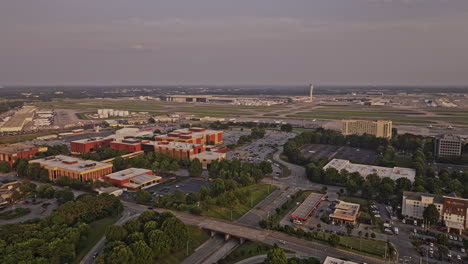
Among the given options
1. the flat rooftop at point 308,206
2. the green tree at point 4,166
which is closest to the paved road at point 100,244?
the flat rooftop at point 308,206

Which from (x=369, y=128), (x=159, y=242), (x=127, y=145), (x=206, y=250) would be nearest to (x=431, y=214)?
(x=206, y=250)

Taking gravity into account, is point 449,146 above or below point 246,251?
above

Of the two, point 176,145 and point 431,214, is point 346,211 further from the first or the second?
point 176,145

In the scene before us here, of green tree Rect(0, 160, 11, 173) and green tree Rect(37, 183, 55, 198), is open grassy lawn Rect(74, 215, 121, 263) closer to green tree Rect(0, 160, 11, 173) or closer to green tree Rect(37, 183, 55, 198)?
green tree Rect(37, 183, 55, 198)

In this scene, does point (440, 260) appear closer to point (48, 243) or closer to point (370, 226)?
point (370, 226)

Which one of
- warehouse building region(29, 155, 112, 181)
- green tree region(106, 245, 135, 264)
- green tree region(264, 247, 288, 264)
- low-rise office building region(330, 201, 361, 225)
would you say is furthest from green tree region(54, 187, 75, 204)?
low-rise office building region(330, 201, 361, 225)

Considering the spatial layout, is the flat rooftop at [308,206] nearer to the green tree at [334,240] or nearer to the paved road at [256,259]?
the green tree at [334,240]
